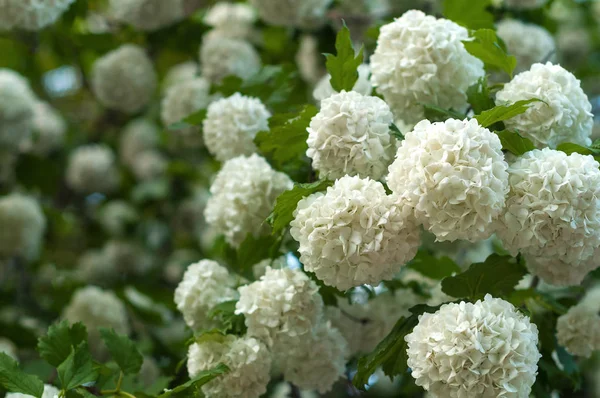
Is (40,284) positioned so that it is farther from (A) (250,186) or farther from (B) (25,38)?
(A) (250,186)

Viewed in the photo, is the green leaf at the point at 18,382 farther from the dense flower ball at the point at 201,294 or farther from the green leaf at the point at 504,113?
the green leaf at the point at 504,113

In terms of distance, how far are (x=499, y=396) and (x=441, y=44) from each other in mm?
642

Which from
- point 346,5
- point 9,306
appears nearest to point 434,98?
point 346,5

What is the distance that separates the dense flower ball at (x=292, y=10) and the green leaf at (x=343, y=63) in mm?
864

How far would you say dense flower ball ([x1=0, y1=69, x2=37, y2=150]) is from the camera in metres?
2.34

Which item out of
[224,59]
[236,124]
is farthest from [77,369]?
[224,59]

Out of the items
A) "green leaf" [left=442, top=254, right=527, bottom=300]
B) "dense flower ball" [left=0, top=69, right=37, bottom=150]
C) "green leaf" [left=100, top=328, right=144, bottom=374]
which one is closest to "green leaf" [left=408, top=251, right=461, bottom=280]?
"green leaf" [left=442, top=254, right=527, bottom=300]

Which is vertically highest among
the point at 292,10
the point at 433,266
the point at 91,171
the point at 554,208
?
the point at 554,208

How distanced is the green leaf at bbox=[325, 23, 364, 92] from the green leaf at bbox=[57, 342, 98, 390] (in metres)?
0.68

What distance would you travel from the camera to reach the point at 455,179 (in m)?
1.06

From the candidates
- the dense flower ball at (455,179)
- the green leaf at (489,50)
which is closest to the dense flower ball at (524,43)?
the green leaf at (489,50)

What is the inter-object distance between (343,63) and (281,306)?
1.52 feet

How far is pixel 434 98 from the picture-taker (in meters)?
1.35

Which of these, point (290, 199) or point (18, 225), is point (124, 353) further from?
point (18, 225)
